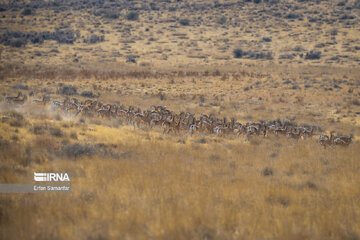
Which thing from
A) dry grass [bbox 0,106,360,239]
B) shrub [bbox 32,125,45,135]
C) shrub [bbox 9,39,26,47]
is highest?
dry grass [bbox 0,106,360,239]

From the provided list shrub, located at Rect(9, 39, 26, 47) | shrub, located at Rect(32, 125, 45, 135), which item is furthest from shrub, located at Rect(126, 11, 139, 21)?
shrub, located at Rect(32, 125, 45, 135)

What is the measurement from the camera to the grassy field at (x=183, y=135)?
4.88m

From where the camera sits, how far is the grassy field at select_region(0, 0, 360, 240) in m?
4.88

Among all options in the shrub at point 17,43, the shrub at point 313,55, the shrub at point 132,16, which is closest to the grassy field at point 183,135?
the shrub at point 313,55

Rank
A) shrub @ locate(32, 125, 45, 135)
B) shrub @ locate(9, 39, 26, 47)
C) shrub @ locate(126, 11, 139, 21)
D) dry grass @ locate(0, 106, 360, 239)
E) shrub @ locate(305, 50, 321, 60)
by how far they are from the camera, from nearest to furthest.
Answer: dry grass @ locate(0, 106, 360, 239)
shrub @ locate(32, 125, 45, 135)
shrub @ locate(305, 50, 321, 60)
shrub @ locate(9, 39, 26, 47)
shrub @ locate(126, 11, 139, 21)

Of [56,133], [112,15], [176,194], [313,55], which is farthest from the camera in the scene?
[112,15]

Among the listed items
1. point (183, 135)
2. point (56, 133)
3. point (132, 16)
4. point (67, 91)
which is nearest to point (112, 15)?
point (132, 16)

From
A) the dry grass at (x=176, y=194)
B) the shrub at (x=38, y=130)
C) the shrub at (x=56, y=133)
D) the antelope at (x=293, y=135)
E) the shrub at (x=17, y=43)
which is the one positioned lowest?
the shrub at (x=17, y=43)

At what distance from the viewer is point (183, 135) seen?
40.3ft

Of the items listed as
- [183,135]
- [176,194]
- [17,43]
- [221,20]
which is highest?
[176,194]

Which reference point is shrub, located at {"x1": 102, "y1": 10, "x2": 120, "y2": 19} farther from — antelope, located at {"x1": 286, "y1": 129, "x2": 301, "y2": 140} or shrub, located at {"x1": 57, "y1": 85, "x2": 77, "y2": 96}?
antelope, located at {"x1": 286, "y1": 129, "x2": 301, "y2": 140}

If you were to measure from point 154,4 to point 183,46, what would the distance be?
28169 millimetres

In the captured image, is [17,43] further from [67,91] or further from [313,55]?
[313,55]

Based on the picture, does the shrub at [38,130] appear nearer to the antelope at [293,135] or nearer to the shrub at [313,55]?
the antelope at [293,135]
